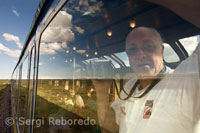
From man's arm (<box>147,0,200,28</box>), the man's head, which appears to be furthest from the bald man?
man's arm (<box>147,0,200,28</box>)

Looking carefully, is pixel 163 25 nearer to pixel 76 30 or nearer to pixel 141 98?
pixel 141 98

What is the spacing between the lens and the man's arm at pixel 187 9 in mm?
464

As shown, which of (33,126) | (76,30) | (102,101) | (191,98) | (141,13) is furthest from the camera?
(33,126)

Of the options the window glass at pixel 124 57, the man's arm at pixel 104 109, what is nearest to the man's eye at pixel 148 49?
the window glass at pixel 124 57

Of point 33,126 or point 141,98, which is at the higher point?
point 141,98

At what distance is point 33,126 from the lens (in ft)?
6.76

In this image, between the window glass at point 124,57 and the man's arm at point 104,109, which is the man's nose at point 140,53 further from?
the man's arm at point 104,109

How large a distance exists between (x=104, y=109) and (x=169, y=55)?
0.56 m

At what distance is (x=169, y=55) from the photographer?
0.54 metres

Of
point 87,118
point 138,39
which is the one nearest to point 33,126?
point 87,118

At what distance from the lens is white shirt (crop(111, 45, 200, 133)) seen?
1.60 feet

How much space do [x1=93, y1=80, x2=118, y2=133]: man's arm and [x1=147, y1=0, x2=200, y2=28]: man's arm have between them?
0.51 metres

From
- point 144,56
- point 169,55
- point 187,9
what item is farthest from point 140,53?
point 187,9

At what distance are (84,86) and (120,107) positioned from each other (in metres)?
0.35
